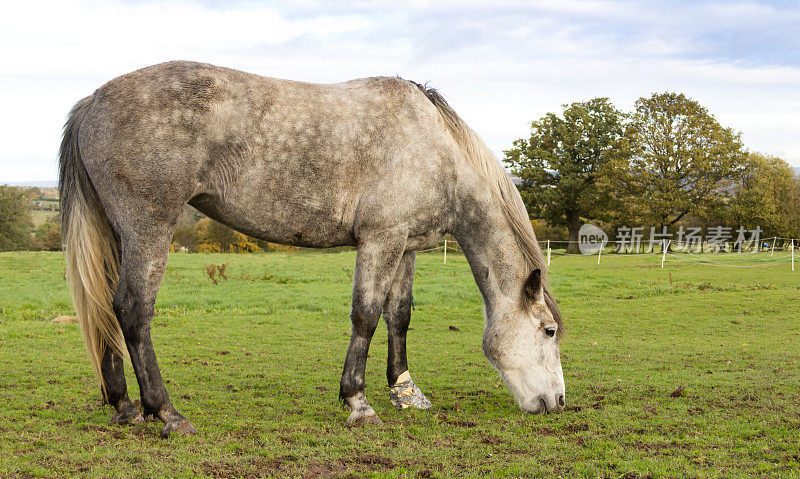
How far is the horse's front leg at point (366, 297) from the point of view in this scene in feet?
15.7

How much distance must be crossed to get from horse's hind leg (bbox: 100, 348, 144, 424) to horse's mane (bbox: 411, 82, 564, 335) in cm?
341

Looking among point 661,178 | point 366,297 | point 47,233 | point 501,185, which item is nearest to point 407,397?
point 366,297

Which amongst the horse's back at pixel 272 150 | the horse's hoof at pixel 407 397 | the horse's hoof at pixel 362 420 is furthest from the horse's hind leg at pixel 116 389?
the horse's hoof at pixel 407 397

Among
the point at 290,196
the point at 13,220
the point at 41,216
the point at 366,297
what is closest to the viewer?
the point at 290,196

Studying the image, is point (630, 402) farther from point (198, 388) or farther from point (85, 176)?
point (85, 176)

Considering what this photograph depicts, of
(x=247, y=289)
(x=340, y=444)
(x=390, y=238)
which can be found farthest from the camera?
(x=247, y=289)

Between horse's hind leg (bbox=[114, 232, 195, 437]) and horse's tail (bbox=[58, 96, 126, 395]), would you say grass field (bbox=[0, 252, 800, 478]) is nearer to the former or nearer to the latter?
horse's hind leg (bbox=[114, 232, 195, 437])

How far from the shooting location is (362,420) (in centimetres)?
460

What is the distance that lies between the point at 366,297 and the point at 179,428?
1696 millimetres

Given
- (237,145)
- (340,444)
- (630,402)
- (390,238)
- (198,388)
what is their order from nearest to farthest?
(340,444) → (237,145) → (390,238) → (630,402) → (198,388)

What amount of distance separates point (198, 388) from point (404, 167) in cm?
308

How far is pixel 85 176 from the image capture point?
445cm

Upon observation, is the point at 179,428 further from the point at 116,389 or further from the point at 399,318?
the point at 399,318

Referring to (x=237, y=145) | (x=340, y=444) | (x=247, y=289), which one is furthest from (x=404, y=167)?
(x=247, y=289)
